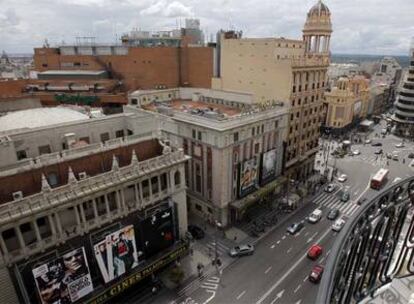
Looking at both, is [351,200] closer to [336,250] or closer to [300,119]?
[300,119]

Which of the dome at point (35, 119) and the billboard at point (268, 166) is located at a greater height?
the dome at point (35, 119)

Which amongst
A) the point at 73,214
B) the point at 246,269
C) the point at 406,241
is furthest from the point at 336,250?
the point at 246,269

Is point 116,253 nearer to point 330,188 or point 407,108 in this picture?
point 330,188

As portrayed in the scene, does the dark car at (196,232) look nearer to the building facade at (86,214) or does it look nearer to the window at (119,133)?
the building facade at (86,214)

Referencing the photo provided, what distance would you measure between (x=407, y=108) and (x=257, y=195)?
324 feet

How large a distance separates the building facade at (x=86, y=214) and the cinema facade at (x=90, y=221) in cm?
10

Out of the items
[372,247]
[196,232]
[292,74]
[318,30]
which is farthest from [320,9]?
[372,247]

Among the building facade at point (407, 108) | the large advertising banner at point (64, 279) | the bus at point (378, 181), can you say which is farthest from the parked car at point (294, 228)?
the building facade at point (407, 108)

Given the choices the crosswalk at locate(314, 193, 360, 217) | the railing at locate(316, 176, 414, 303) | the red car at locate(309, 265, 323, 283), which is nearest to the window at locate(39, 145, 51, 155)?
the railing at locate(316, 176, 414, 303)

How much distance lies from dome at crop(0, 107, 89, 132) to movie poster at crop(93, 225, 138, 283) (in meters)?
20.4

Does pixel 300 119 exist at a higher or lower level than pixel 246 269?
higher

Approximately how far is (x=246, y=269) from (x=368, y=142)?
88.4 m

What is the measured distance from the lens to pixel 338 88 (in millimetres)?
112062

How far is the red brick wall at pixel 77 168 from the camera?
27913mm
